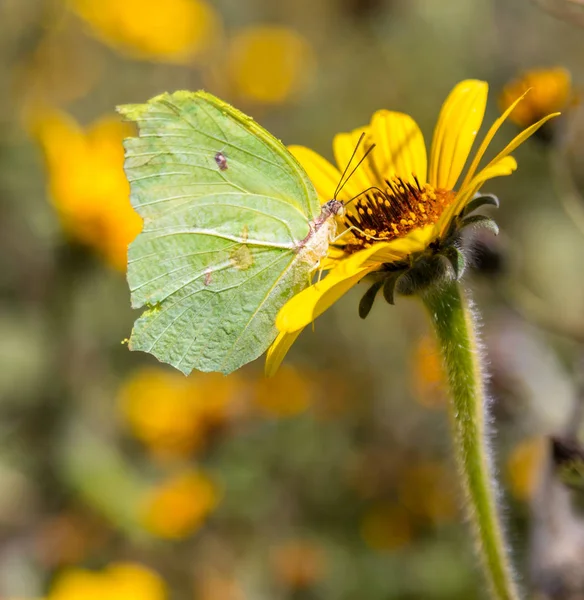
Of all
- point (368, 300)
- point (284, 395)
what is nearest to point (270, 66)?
point (284, 395)

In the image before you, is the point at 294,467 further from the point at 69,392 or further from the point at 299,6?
the point at 299,6

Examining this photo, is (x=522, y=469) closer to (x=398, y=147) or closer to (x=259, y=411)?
(x=259, y=411)

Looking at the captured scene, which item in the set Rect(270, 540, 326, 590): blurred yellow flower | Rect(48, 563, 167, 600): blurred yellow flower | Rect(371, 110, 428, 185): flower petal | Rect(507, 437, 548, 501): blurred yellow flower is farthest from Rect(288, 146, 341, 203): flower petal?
Rect(270, 540, 326, 590): blurred yellow flower

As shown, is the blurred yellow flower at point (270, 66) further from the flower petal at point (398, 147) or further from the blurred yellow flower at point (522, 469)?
the flower petal at point (398, 147)

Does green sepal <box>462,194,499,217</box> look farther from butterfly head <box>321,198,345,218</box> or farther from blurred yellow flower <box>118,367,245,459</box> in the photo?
blurred yellow flower <box>118,367,245,459</box>

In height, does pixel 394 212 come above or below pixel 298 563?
above

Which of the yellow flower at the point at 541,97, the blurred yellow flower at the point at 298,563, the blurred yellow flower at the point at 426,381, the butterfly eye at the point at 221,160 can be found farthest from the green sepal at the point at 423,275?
the blurred yellow flower at the point at 298,563
